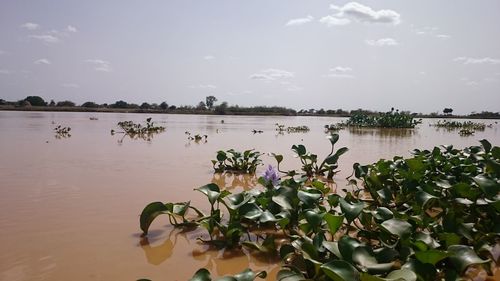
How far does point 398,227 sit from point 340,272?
0.78 m

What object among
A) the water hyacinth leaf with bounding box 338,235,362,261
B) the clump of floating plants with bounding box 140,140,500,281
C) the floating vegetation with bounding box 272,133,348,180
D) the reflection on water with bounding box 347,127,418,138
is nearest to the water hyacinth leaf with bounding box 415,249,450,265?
the clump of floating plants with bounding box 140,140,500,281

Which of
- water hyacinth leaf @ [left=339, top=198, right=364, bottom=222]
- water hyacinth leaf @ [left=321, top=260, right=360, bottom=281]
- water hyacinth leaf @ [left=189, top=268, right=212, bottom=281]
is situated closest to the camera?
water hyacinth leaf @ [left=321, top=260, right=360, bottom=281]

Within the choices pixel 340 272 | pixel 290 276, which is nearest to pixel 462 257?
pixel 340 272

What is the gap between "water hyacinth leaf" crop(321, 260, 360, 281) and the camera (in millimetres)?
1623

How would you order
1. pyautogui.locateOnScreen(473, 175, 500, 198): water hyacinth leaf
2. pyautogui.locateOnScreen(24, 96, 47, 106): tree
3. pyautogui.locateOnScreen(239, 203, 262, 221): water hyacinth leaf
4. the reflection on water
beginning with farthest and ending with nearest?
pyautogui.locateOnScreen(24, 96, 47, 106): tree < the reflection on water < pyautogui.locateOnScreen(239, 203, 262, 221): water hyacinth leaf < pyautogui.locateOnScreen(473, 175, 500, 198): water hyacinth leaf

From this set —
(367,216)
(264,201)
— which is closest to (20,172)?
(264,201)

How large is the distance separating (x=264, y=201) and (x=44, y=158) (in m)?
4.71

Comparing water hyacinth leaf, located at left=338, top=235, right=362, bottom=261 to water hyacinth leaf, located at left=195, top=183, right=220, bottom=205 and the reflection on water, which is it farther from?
the reflection on water

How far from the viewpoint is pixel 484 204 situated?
9.34ft

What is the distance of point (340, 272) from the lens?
5.40 ft

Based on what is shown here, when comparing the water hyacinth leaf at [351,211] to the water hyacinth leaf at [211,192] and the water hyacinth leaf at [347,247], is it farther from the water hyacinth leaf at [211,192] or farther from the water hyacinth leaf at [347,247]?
the water hyacinth leaf at [211,192]

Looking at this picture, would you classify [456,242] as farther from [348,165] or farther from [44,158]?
[44,158]

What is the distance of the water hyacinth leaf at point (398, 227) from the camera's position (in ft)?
7.29

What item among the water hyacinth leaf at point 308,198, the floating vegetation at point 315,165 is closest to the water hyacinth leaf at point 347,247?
the water hyacinth leaf at point 308,198
